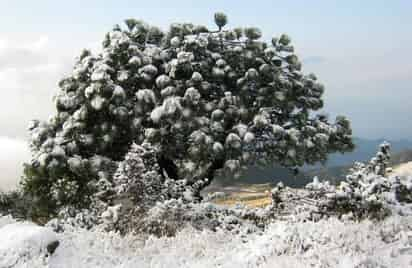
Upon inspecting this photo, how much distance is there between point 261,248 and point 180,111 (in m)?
8.37

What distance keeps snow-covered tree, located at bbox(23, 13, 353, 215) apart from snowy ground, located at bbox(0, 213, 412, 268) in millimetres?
6166

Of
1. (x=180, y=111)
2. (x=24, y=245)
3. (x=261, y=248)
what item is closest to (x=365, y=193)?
(x=261, y=248)

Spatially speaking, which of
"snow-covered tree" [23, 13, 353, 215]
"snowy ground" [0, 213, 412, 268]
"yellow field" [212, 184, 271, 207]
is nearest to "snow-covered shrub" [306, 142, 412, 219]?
"snowy ground" [0, 213, 412, 268]

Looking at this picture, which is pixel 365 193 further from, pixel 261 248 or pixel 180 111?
pixel 180 111

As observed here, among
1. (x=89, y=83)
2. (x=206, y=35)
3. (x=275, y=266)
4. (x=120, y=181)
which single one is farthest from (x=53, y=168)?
(x=275, y=266)

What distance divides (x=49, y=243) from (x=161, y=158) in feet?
33.2

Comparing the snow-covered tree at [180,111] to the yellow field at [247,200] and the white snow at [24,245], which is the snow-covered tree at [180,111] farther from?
the white snow at [24,245]

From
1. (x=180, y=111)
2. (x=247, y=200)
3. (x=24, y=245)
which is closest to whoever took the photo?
(x=24, y=245)

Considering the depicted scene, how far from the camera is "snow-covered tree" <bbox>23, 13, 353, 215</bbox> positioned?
61.5 ft

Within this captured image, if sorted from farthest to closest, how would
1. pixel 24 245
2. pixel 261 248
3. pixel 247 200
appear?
1. pixel 247 200
2. pixel 24 245
3. pixel 261 248

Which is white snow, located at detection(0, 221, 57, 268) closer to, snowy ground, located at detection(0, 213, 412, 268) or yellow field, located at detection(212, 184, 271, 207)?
snowy ground, located at detection(0, 213, 412, 268)

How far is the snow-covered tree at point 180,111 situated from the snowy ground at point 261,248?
617cm

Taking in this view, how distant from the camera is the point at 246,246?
443 inches

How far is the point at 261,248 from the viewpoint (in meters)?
10.6
